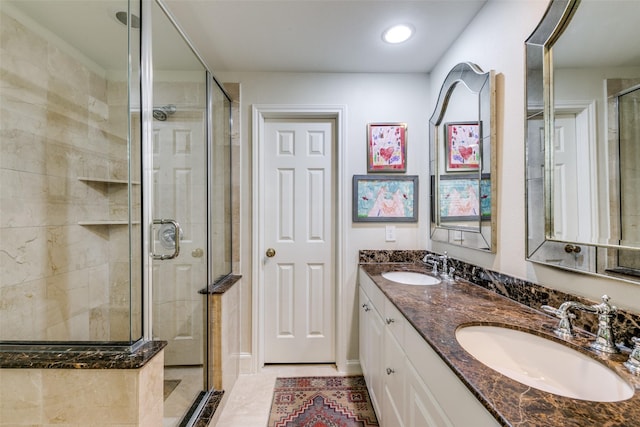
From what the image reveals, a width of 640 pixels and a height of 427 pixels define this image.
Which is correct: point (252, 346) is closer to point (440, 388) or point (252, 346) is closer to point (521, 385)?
point (440, 388)

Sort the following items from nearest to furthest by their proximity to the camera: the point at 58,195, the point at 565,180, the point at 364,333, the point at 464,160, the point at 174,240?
1. the point at 565,180
2. the point at 174,240
3. the point at 58,195
4. the point at 464,160
5. the point at 364,333

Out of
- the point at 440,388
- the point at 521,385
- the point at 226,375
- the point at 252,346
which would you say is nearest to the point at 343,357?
the point at 252,346

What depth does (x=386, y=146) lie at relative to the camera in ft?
6.74

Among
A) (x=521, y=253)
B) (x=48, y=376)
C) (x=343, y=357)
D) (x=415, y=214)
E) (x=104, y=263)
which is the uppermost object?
(x=415, y=214)

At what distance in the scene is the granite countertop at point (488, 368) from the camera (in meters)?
0.51

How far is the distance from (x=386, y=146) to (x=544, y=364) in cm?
161

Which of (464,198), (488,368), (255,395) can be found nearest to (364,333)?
(255,395)

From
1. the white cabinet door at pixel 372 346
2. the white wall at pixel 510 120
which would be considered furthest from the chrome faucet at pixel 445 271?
the white cabinet door at pixel 372 346

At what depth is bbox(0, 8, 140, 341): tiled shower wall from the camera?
127 centimetres

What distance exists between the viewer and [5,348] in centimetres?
94

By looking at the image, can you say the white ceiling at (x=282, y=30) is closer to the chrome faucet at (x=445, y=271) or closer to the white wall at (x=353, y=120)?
the white wall at (x=353, y=120)

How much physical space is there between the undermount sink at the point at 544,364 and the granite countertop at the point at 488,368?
0.02 meters

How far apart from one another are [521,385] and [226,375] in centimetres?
176

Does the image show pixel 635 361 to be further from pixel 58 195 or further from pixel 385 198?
pixel 58 195
